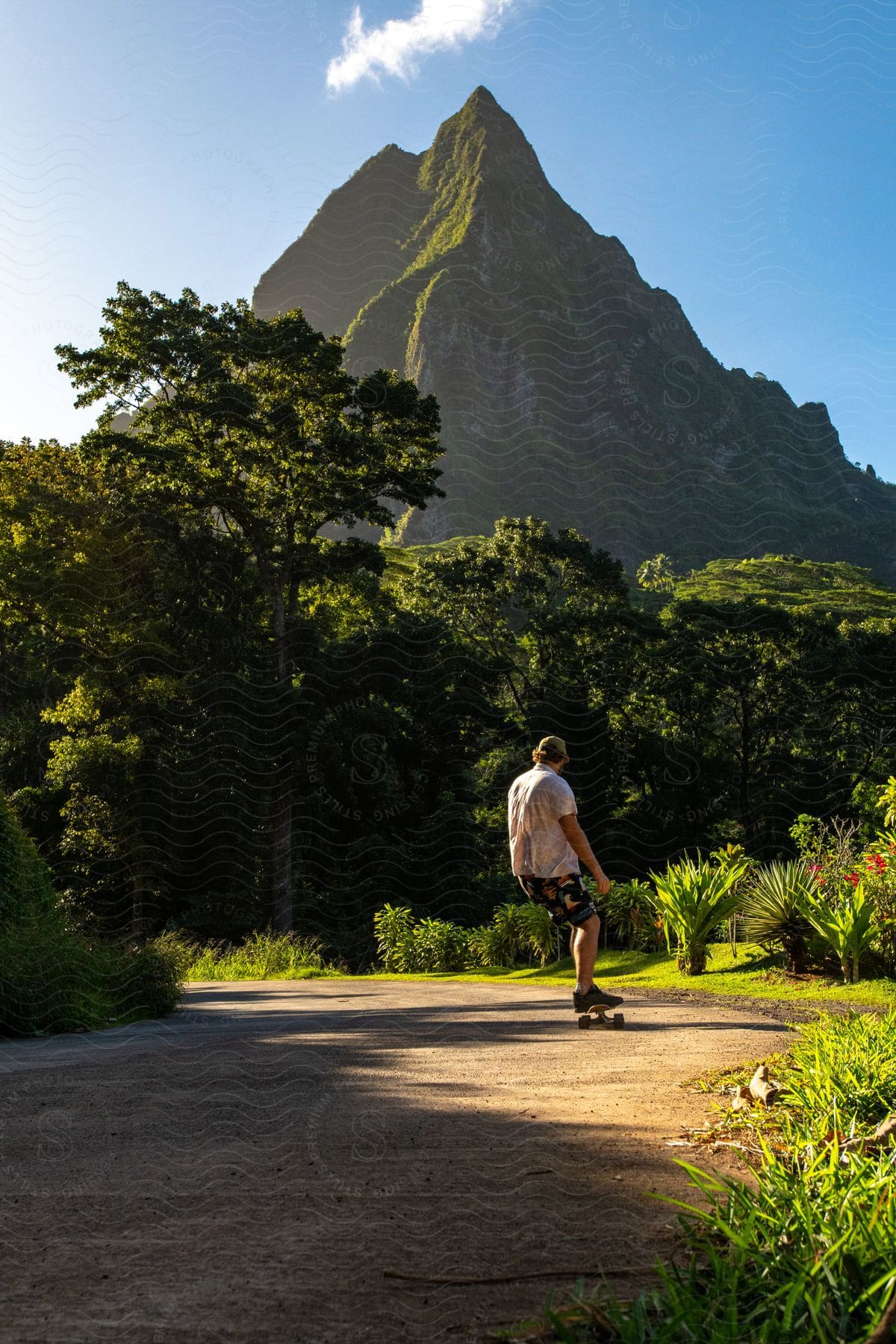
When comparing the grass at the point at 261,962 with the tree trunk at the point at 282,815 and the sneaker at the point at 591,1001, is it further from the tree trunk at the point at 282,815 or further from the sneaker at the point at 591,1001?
the sneaker at the point at 591,1001

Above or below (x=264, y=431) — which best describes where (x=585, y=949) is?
below

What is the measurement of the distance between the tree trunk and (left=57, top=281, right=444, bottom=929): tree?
107 cm

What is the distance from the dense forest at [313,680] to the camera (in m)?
25.2

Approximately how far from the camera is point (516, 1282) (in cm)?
192

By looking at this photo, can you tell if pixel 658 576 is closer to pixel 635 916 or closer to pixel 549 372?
pixel 635 916

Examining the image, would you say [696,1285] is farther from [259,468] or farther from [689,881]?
[259,468]

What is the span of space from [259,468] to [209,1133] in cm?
2489

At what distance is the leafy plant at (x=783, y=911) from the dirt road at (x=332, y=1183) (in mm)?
4158

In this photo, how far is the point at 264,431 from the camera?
26406 mm

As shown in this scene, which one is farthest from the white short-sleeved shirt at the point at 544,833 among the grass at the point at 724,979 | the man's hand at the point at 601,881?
the grass at the point at 724,979

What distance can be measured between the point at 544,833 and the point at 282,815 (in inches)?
800

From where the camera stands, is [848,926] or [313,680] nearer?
[848,926]

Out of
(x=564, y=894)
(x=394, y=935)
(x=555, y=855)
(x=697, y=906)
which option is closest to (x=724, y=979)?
(x=697, y=906)

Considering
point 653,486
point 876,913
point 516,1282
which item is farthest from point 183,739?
point 653,486
